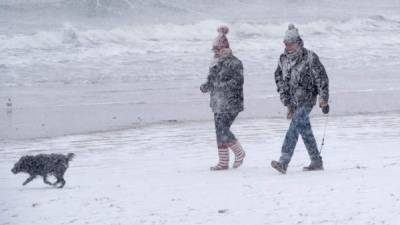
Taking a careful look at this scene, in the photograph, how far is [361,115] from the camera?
52.5 ft

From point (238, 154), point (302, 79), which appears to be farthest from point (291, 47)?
point (238, 154)

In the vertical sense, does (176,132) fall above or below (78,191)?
below

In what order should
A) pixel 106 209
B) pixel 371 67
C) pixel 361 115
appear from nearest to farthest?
pixel 106 209
pixel 361 115
pixel 371 67

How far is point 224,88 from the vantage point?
31.0ft

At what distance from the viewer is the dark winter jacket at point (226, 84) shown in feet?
31.0

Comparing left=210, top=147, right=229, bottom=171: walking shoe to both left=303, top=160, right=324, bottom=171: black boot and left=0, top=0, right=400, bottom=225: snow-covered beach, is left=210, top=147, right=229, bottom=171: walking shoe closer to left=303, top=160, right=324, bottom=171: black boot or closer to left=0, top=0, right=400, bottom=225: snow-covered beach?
left=0, top=0, right=400, bottom=225: snow-covered beach

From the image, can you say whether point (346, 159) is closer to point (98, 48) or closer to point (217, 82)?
point (217, 82)

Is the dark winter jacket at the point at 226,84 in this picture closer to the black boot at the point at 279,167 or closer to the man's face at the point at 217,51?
the man's face at the point at 217,51

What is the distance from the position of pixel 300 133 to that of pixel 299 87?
20.4 inches

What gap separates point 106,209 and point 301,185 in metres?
1.88

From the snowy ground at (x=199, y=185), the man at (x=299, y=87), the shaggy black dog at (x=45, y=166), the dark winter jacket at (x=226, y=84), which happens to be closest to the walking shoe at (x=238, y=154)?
the snowy ground at (x=199, y=185)

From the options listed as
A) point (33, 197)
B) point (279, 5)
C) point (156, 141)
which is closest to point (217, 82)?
point (33, 197)

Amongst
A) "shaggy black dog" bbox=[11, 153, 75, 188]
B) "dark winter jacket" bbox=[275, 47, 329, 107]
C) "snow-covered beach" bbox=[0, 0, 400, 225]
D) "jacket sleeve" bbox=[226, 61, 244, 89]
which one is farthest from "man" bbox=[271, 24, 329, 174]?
"shaggy black dog" bbox=[11, 153, 75, 188]

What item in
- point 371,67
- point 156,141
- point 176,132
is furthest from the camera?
point 371,67
